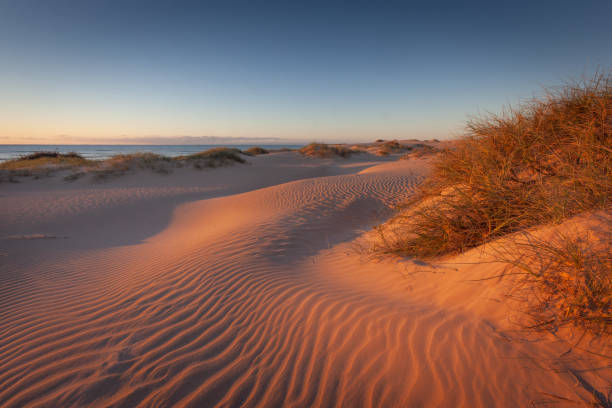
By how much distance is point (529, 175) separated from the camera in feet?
11.0

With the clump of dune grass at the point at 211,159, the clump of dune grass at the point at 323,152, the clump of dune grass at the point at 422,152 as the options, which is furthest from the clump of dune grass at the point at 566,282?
the clump of dune grass at the point at 323,152

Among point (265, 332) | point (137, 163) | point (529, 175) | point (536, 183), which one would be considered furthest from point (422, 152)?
point (137, 163)

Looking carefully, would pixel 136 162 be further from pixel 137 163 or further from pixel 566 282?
pixel 566 282

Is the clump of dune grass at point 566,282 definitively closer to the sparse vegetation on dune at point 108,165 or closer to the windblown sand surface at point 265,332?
the windblown sand surface at point 265,332

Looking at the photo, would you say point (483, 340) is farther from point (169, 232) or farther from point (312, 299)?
point (169, 232)

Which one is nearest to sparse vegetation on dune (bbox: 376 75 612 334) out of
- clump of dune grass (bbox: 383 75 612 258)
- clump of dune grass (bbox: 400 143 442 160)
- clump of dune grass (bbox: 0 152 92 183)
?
clump of dune grass (bbox: 383 75 612 258)

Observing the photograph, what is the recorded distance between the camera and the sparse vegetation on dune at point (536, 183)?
7.25 ft

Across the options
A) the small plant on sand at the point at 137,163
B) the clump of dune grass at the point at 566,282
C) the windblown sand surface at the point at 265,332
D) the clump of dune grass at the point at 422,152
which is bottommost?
the windblown sand surface at the point at 265,332

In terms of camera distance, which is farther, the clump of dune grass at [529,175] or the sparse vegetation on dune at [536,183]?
the clump of dune grass at [529,175]

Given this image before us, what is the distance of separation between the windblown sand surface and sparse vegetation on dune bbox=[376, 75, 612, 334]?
0.46 metres

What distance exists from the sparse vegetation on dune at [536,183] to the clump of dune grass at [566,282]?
1 centimetres

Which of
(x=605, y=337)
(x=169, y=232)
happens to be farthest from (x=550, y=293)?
(x=169, y=232)

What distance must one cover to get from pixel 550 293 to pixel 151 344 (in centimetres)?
352

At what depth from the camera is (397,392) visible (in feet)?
5.67
